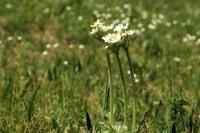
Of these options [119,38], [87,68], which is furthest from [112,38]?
[87,68]

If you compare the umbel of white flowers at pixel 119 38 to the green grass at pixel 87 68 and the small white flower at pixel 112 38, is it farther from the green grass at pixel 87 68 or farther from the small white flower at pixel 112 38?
the green grass at pixel 87 68

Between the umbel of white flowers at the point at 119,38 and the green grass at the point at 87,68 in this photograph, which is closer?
the umbel of white flowers at the point at 119,38

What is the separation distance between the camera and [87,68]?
8.30m

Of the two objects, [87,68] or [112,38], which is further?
[87,68]

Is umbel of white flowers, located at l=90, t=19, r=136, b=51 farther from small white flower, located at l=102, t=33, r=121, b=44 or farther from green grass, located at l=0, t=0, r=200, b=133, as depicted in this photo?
green grass, located at l=0, t=0, r=200, b=133

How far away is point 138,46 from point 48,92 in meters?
3.81

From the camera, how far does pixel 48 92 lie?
675 cm

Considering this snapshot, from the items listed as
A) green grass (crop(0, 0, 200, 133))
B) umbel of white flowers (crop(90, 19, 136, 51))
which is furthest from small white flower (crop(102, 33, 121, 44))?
green grass (crop(0, 0, 200, 133))

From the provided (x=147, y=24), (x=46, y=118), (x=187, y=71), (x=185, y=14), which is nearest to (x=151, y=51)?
(x=187, y=71)

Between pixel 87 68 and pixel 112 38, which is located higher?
pixel 87 68

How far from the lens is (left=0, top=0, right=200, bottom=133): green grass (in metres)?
5.27

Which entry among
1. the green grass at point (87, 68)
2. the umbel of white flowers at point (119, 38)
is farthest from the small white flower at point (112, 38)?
the green grass at point (87, 68)

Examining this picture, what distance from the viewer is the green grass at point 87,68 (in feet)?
17.3

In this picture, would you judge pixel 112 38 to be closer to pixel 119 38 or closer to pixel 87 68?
pixel 119 38
